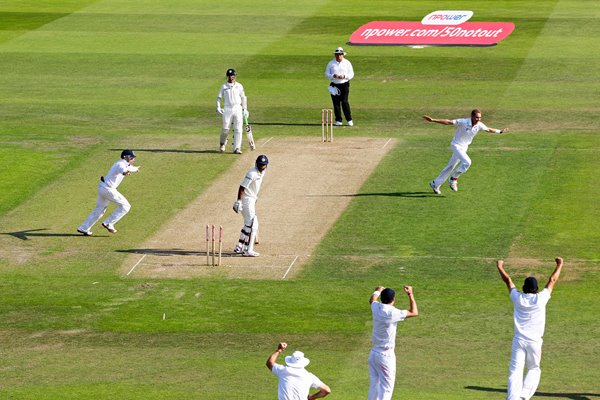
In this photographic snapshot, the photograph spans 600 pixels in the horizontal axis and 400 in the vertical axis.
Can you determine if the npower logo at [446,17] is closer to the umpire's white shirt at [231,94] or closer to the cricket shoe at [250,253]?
the umpire's white shirt at [231,94]

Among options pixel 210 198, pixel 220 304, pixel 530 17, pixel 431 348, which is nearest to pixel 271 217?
pixel 210 198

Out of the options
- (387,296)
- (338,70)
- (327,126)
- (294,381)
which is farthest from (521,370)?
(338,70)

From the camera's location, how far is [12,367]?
21.9 metres

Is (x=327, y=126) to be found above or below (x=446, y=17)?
below

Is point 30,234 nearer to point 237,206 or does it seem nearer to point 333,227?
point 237,206

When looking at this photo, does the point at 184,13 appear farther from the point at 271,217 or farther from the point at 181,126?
the point at 271,217

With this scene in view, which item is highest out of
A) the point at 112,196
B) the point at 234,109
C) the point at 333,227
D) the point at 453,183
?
the point at 234,109

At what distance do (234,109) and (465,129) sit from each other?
6924 millimetres

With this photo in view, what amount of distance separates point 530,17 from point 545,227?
25.2 m

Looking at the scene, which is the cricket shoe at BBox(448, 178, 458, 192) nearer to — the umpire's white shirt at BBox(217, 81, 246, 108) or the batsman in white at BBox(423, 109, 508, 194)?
the batsman in white at BBox(423, 109, 508, 194)

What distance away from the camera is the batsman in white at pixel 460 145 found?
30.7 meters

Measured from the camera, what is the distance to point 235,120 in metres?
35.5

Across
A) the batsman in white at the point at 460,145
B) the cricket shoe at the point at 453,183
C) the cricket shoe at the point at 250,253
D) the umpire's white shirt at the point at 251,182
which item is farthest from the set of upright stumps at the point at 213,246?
the cricket shoe at the point at 453,183

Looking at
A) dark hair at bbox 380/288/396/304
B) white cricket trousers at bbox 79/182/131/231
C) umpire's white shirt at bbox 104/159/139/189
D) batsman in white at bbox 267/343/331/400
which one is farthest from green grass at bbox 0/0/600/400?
batsman in white at bbox 267/343/331/400
